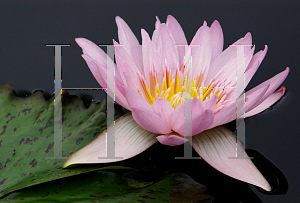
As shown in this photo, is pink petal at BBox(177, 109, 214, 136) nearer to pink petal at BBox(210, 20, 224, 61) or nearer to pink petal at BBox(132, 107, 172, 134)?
pink petal at BBox(132, 107, 172, 134)

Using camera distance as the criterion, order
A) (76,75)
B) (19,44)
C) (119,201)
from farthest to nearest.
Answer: (19,44) < (76,75) < (119,201)

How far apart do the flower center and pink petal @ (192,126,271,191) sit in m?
0.15

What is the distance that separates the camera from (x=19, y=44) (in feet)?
6.15

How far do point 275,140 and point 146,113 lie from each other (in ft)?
2.53

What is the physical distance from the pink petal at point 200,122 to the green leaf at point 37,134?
14.2 inches

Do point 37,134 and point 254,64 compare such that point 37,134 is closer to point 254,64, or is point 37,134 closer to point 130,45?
point 130,45

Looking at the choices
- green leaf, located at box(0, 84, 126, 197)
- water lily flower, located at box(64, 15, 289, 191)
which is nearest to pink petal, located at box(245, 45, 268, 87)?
water lily flower, located at box(64, 15, 289, 191)

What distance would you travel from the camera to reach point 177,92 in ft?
4.42

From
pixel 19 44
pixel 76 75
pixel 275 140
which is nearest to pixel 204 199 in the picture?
pixel 275 140

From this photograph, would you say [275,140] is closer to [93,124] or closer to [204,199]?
[204,199]

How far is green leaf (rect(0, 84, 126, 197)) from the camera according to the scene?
0.99 metres

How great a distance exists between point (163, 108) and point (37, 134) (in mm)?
661

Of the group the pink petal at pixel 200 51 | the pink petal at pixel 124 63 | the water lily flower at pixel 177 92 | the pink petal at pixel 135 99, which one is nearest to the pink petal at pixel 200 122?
the water lily flower at pixel 177 92

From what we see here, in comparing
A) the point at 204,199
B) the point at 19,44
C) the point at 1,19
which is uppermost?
the point at 1,19
